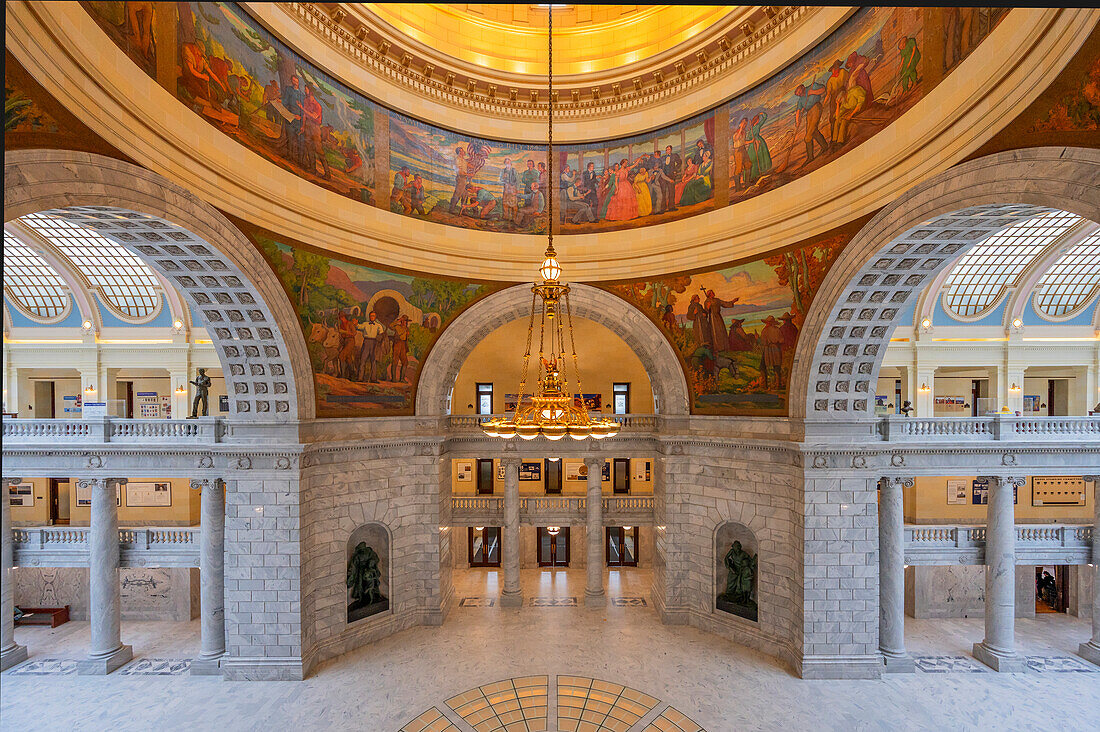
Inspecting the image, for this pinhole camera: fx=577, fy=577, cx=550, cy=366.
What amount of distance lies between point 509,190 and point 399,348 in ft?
21.0

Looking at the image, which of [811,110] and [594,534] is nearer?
[811,110]

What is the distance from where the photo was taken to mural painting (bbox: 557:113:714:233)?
17.7 m

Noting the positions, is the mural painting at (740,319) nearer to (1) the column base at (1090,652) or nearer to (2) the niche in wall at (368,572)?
(2) the niche in wall at (368,572)

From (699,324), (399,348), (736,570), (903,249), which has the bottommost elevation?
(736,570)

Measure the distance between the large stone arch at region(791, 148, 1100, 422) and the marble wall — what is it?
21560 mm

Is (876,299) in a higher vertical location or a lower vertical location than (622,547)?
higher

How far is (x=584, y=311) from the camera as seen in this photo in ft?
64.8

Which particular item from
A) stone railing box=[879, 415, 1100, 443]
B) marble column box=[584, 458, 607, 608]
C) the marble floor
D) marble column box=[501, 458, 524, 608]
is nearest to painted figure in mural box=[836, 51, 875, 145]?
stone railing box=[879, 415, 1100, 443]

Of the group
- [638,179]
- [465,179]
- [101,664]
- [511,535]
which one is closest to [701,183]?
[638,179]

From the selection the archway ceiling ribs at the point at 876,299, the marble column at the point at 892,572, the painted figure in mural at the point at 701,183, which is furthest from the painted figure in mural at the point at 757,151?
the marble column at the point at 892,572

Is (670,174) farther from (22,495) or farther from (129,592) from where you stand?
(22,495)

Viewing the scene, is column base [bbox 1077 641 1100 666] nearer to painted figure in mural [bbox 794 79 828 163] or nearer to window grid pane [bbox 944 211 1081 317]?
window grid pane [bbox 944 211 1081 317]

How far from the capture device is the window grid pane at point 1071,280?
2158 cm

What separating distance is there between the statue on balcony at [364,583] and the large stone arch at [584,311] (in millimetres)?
4701
